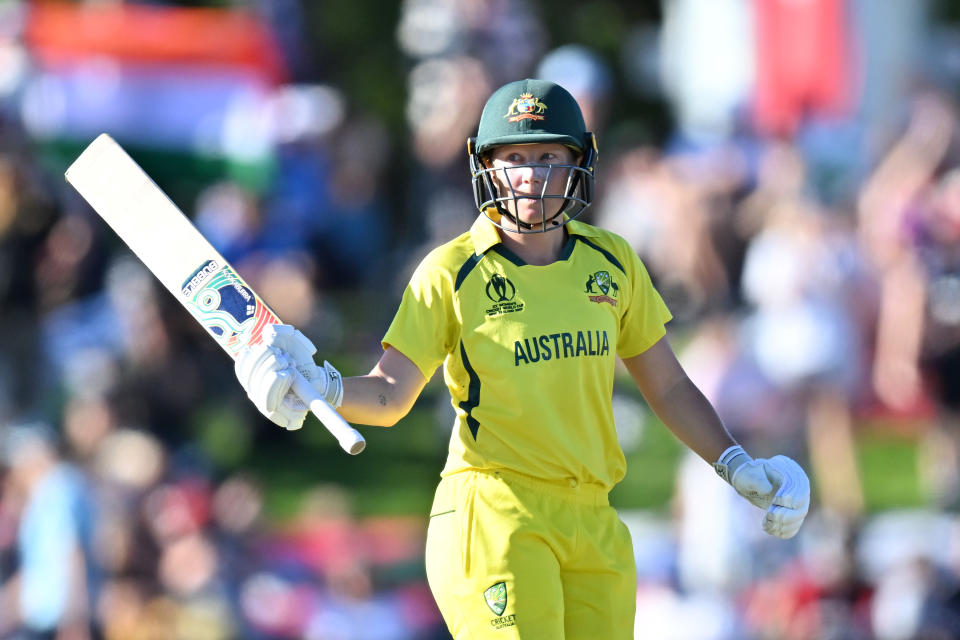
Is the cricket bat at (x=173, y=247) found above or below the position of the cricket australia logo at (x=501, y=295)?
above

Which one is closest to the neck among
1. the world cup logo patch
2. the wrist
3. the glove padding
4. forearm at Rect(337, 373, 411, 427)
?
forearm at Rect(337, 373, 411, 427)

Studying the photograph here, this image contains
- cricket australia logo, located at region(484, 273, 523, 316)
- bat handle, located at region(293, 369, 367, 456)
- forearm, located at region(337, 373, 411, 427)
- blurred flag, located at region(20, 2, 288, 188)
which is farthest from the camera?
blurred flag, located at region(20, 2, 288, 188)

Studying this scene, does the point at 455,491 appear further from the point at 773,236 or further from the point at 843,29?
the point at 843,29

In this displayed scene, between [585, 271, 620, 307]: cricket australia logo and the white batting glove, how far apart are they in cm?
59

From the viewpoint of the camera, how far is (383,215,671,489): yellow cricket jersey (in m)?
3.97

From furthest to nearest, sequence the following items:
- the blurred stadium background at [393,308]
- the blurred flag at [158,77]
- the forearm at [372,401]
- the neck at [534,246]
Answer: the blurred flag at [158,77] → the blurred stadium background at [393,308] → the neck at [534,246] → the forearm at [372,401]

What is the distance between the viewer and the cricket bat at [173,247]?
4078mm

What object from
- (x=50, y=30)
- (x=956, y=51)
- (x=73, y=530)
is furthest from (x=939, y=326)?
(x=50, y=30)

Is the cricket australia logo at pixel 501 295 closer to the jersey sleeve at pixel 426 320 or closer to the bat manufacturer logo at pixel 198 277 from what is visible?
the jersey sleeve at pixel 426 320

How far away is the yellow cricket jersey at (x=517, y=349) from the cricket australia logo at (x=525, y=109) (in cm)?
33

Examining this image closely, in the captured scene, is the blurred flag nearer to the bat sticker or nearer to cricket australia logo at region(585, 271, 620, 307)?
the bat sticker

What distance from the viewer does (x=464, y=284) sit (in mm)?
4012

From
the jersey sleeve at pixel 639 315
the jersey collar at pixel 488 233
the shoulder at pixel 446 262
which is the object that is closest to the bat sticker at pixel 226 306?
the shoulder at pixel 446 262

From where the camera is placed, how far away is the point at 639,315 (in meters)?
4.28
